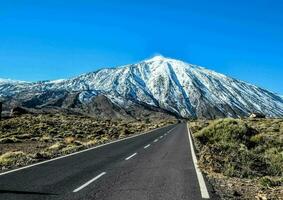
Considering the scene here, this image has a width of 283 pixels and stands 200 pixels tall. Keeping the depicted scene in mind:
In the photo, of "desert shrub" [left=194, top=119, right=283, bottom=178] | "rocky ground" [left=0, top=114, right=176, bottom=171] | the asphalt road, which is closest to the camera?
the asphalt road

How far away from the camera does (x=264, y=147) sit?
29.5 meters

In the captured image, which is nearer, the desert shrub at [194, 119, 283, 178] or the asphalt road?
the asphalt road

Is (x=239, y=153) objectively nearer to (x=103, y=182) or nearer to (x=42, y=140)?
(x=103, y=182)

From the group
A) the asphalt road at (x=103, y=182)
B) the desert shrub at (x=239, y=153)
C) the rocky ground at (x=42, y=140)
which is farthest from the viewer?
the rocky ground at (x=42, y=140)

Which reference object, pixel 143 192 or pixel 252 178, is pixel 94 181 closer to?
pixel 143 192

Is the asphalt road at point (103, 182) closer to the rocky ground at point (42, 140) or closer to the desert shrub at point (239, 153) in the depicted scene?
the desert shrub at point (239, 153)

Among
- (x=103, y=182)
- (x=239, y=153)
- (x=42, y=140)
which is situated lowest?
(x=103, y=182)

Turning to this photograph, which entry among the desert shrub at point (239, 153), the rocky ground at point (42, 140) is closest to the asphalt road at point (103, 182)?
the desert shrub at point (239, 153)

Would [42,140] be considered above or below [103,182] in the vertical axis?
A: above

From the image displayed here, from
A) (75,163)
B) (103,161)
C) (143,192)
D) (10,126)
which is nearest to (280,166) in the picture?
(103,161)

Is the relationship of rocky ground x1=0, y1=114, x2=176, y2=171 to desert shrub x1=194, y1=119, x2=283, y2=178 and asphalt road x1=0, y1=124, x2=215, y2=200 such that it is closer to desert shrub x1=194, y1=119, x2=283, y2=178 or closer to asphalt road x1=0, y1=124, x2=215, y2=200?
asphalt road x1=0, y1=124, x2=215, y2=200

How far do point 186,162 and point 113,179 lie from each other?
19.4 ft

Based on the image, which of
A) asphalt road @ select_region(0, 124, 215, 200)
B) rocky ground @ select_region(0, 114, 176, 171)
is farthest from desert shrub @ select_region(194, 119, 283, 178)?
rocky ground @ select_region(0, 114, 176, 171)

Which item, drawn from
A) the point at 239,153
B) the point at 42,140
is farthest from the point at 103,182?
the point at 42,140
